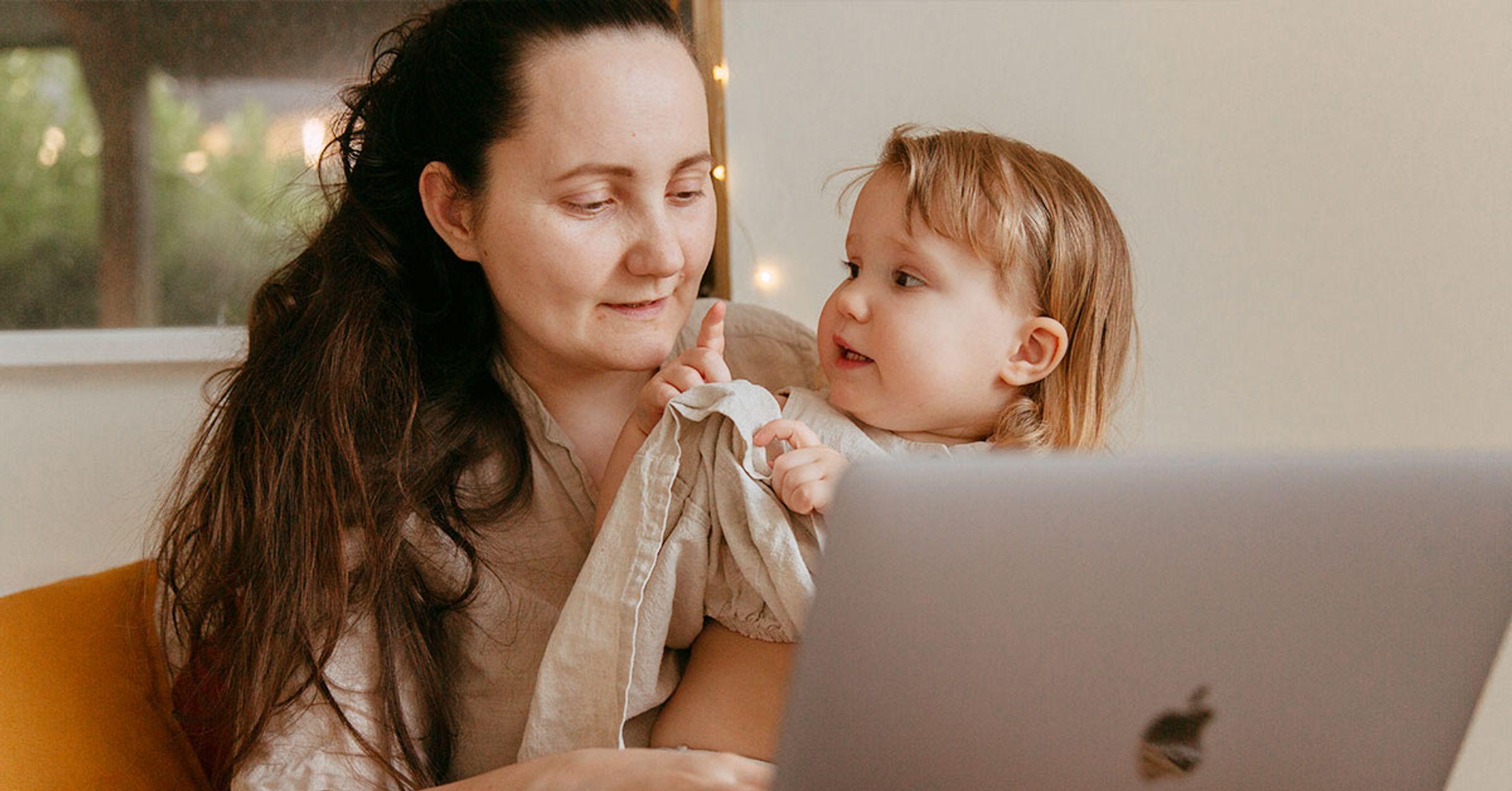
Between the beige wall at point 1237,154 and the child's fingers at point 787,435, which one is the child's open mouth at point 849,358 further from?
the beige wall at point 1237,154

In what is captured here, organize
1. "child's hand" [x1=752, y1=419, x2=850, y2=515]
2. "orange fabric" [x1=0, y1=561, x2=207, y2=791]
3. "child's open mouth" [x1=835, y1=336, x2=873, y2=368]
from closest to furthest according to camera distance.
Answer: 1. "child's hand" [x1=752, y1=419, x2=850, y2=515]
2. "orange fabric" [x1=0, y1=561, x2=207, y2=791]
3. "child's open mouth" [x1=835, y1=336, x2=873, y2=368]

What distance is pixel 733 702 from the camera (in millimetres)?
1068

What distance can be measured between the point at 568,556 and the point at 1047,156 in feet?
2.36

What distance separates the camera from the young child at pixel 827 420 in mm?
1059

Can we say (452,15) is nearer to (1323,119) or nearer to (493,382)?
(493,382)

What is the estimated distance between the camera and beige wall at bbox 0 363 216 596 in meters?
1.71

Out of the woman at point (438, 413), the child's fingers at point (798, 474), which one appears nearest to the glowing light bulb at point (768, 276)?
the woman at point (438, 413)

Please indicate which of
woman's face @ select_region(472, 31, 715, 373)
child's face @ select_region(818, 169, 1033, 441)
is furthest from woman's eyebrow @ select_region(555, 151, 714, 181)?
child's face @ select_region(818, 169, 1033, 441)

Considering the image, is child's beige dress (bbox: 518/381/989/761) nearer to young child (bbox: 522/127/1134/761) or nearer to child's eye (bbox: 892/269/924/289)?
young child (bbox: 522/127/1134/761)

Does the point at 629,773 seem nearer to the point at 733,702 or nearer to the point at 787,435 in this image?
the point at 733,702

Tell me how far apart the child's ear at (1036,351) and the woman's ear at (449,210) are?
62 cm

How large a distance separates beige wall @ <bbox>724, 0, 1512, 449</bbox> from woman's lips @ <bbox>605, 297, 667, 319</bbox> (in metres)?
0.53

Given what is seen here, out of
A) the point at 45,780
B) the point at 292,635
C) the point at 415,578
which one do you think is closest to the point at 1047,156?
the point at 415,578

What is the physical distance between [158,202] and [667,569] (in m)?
1.10
